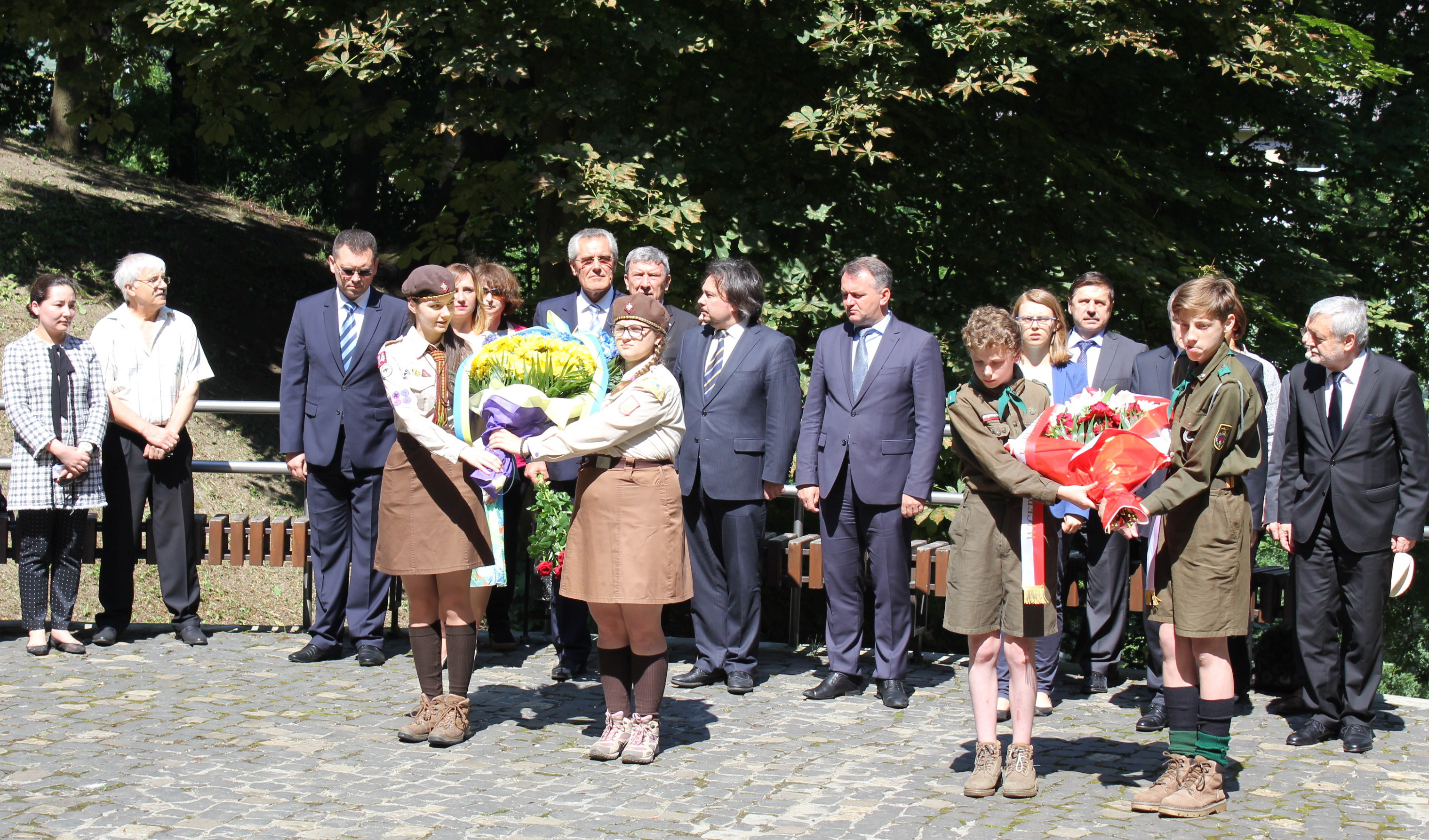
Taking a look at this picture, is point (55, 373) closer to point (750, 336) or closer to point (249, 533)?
point (249, 533)

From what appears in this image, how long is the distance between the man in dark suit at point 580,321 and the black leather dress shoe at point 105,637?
251cm

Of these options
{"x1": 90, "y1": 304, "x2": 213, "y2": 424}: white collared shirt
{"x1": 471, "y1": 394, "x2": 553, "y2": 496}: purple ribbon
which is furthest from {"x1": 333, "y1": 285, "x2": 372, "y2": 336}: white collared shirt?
{"x1": 471, "y1": 394, "x2": 553, "y2": 496}: purple ribbon

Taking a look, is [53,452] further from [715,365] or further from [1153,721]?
[1153,721]

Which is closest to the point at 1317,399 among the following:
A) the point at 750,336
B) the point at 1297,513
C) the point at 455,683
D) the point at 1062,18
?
the point at 1297,513

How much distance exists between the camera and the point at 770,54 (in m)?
10.7

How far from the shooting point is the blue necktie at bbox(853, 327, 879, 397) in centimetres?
645

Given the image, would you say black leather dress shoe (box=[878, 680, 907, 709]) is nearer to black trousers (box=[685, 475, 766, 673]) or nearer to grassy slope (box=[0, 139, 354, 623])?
black trousers (box=[685, 475, 766, 673])

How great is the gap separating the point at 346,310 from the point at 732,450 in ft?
7.45

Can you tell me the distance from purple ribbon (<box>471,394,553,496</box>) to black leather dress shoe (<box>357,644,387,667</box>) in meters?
2.07

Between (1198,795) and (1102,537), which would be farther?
(1102,537)

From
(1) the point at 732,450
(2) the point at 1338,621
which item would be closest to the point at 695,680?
(1) the point at 732,450

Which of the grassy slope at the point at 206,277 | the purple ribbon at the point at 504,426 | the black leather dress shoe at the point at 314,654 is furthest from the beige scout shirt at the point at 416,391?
the grassy slope at the point at 206,277

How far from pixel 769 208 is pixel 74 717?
6062 mm

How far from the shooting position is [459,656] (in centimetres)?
556
